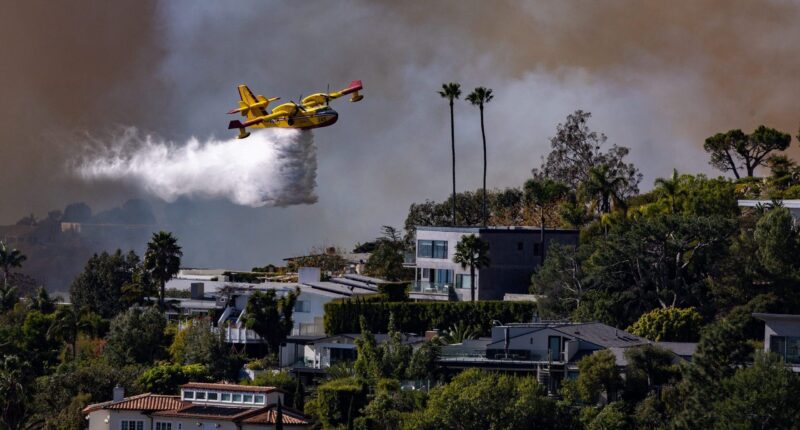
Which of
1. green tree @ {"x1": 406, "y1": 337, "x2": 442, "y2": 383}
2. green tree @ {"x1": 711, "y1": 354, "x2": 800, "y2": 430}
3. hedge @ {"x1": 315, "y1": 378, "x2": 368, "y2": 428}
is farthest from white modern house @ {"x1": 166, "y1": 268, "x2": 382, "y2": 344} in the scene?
green tree @ {"x1": 711, "y1": 354, "x2": 800, "y2": 430}

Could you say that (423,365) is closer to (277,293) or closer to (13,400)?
(13,400)

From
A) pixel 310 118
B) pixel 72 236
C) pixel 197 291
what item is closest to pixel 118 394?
pixel 310 118

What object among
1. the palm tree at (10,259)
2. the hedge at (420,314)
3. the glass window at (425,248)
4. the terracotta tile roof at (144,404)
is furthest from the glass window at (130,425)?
the palm tree at (10,259)

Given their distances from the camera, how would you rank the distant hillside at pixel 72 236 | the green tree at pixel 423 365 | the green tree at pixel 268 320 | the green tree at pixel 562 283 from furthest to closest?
the distant hillside at pixel 72 236 < the green tree at pixel 268 320 < the green tree at pixel 562 283 < the green tree at pixel 423 365

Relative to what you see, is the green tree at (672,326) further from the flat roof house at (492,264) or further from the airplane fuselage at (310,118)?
the airplane fuselage at (310,118)

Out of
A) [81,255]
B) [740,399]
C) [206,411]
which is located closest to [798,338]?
[740,399]
